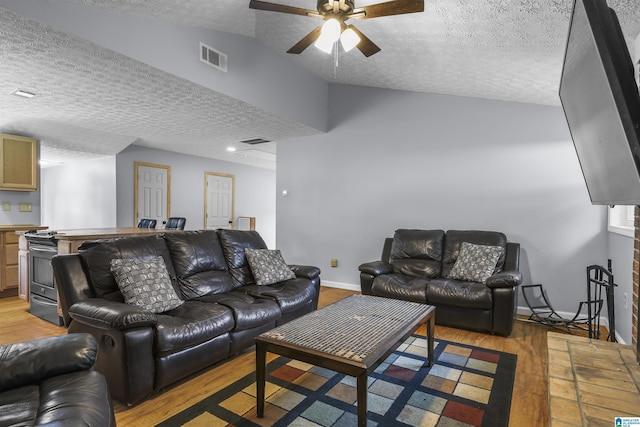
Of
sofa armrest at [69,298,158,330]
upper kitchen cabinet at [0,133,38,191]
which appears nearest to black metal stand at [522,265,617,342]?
sofa armrest at [69,298,158,330]

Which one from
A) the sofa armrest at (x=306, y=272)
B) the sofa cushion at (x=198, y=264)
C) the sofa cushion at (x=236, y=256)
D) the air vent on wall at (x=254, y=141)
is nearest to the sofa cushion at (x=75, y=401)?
the sofa cushion at (x=198, y=264)

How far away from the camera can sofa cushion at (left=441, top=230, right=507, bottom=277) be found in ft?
12.4

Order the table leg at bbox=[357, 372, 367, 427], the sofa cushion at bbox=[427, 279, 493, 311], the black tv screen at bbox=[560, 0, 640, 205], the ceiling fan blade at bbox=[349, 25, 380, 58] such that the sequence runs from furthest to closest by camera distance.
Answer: the sofa cushion at bbox=[427, 279, 493, 311], the ceiling fan blade at bbox=[349, 25, 380, 58], the table leg at bbox=[357, 372, 367, 427], the black tv screen at bbox=[560, 0, 640, 205]

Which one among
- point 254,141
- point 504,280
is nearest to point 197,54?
point 254,141

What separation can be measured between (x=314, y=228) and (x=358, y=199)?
2.86 ft

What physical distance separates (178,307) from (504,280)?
109 inches

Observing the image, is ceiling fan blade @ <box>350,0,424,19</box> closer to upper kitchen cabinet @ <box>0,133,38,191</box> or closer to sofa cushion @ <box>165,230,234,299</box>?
sofa cushion @ <box>165,230,234,299</box>

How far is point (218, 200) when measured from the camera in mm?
7965

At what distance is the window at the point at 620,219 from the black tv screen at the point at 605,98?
2.39 metres

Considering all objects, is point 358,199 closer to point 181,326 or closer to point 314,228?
point 314,228

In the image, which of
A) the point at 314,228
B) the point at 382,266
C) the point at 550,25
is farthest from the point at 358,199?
the point at 550,25

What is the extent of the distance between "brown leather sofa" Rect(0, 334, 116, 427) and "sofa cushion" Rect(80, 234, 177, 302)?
0.92 meters

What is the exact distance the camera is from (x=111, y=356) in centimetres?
201

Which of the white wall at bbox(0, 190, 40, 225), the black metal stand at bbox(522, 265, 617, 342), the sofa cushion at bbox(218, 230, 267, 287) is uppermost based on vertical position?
the white wall at bbox(0, 190, 40, 225)
